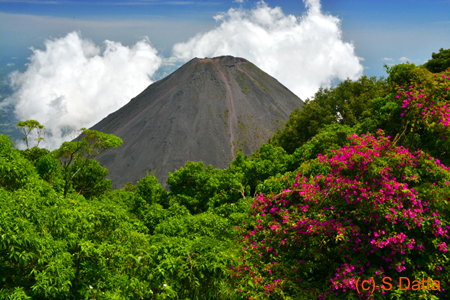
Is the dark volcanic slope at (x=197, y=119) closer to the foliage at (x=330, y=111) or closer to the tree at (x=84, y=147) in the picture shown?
the foliage at (x=330, y=111)

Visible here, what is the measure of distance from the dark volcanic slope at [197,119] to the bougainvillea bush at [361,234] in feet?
175

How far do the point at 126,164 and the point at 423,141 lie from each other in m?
61.6

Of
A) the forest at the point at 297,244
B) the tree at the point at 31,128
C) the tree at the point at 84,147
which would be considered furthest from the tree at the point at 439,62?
the tree at the point at 31,128

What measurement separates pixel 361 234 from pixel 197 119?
74.0 metres

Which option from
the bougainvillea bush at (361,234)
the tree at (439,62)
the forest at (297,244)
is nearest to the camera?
the forest at (297,244)

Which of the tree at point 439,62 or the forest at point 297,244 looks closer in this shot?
the forest at point 297,244

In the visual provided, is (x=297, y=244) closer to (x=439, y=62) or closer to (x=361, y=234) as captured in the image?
(x=361, y=234)

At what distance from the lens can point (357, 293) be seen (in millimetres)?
6031

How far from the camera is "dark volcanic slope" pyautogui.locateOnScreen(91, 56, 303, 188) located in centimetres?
6556

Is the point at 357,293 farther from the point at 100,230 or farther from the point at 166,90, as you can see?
the point at 166,90

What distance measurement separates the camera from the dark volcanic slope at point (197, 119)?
215ft

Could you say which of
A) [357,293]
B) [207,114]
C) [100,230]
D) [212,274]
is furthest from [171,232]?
[207,114]

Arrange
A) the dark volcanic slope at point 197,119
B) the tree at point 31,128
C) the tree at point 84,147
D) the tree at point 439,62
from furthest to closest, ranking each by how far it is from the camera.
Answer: the dark volcanic slope at point 197,119, the tree at point 439,62, the tree at point 84,147, the tree at point 31,128

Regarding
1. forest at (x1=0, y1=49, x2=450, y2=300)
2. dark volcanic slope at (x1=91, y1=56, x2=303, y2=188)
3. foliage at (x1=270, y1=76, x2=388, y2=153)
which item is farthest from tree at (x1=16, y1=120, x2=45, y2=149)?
dark volcanic slope at (x1=91, y1=56, x2=303, y2=188)
